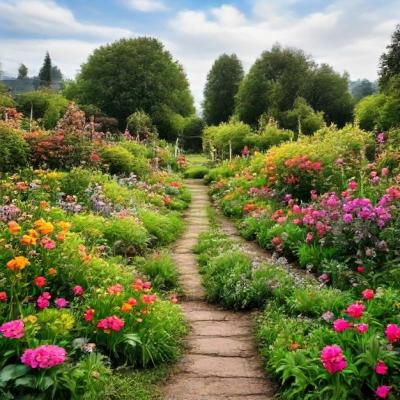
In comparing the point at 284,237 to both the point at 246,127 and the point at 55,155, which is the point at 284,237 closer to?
the point at 55,155

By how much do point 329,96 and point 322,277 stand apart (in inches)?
1661

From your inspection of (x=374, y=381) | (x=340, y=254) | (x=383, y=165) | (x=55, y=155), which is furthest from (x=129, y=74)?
(x=374, y=381)

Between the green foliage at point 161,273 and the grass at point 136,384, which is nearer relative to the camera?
the grass at point 136,384

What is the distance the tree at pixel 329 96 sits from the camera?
148 ft

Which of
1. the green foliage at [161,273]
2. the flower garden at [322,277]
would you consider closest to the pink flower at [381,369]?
the flower garden at [322,277]

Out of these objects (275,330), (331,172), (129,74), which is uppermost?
(129,74)

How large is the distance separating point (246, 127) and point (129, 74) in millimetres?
23632

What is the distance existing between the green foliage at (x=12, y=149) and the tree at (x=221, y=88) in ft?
145

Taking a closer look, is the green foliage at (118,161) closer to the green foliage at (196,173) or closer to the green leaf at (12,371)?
the green foliage at (196,173)

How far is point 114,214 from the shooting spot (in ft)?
27.8

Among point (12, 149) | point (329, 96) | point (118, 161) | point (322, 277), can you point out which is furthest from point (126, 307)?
point (329, 96)

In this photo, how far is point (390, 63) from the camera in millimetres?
30516

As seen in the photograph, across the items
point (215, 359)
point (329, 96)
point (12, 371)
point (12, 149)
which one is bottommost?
point (215, 359)

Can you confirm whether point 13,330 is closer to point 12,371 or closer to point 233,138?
point 12,371
